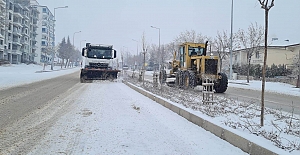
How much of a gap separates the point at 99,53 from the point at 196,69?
32.8 ft

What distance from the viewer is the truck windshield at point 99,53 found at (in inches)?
980

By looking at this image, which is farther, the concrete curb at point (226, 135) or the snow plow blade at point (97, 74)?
the snow plow blade at point (97, 74)

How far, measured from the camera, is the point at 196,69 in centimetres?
1853

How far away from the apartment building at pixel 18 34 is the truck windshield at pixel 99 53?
4551cm

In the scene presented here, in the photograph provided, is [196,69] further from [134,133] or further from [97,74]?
[134,133]

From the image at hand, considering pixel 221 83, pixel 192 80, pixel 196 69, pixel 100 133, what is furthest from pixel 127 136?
pixel 196 69

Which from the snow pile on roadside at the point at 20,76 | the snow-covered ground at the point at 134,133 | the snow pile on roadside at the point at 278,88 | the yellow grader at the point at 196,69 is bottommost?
the snow pile on roadside at the point at 278,88

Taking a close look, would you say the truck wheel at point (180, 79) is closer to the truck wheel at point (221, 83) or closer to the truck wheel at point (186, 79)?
the truck wheel at point (186, 79)

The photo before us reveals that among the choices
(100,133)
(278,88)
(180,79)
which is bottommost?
(278,88)

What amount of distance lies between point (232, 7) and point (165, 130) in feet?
94.1

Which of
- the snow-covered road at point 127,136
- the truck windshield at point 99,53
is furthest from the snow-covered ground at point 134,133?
the truck windshield at point 99,53

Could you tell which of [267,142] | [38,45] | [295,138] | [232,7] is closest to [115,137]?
[267,142]

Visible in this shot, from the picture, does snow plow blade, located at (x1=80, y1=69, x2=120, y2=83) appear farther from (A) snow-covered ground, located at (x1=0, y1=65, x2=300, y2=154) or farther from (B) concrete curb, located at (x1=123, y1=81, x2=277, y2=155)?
(B) concrete curb, located at (x1=123, y1=81, x2=277, y2=155)

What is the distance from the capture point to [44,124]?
7.21 meters
